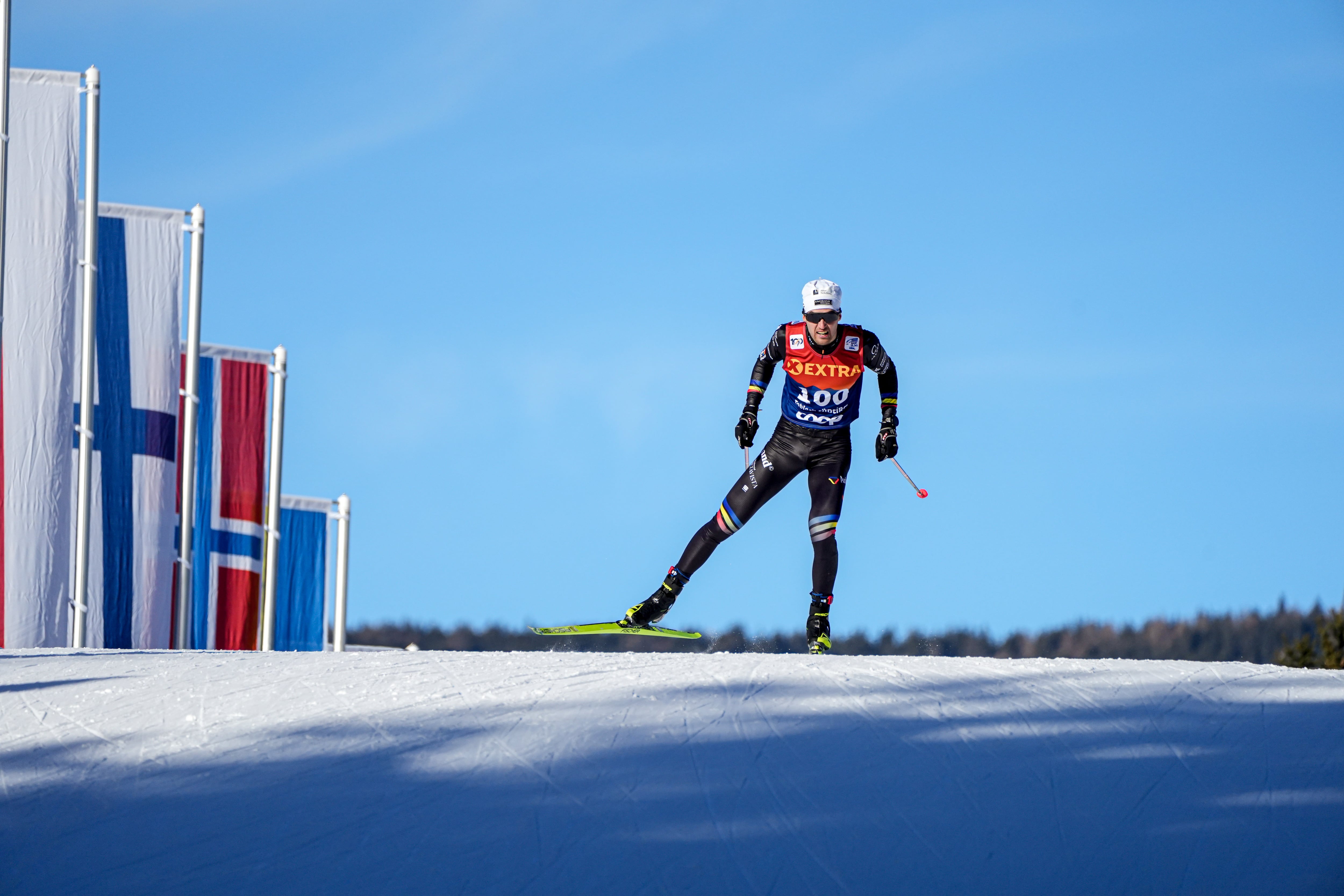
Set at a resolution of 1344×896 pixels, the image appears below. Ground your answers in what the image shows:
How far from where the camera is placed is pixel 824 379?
859 centimetres

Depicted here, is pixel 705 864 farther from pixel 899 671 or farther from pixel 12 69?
pixel 12 69

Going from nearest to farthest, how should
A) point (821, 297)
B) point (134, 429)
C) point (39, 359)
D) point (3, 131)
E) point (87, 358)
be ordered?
point (821, 297) → point (3, 131) → point (39, 359) → point (87, 358) → point (134, 429)

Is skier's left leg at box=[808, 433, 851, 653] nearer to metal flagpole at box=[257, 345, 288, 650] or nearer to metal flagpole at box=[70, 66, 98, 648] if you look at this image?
metal flagpole at box=[70, 66, 98, 648]

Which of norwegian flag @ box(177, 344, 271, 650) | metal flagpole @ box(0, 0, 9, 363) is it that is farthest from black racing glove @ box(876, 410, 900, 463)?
norwegian flag @ box(177, 344, 271, 650)

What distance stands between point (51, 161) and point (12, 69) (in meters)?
0.94

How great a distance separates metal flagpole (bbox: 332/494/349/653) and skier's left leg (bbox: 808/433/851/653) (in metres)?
14.3

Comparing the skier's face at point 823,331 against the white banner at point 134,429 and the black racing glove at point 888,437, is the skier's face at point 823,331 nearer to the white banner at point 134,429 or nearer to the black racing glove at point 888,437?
the black racing glove at point 888,437

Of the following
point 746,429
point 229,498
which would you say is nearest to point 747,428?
point 746,429

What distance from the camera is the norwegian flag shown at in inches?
657

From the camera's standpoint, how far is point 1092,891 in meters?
4.50

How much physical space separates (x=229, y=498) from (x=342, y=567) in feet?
16.1

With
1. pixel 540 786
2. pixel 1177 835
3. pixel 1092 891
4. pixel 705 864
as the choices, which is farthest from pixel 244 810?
pixel 1177 835

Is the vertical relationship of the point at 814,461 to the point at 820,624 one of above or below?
above

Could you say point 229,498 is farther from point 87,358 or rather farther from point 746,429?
point 746,429
